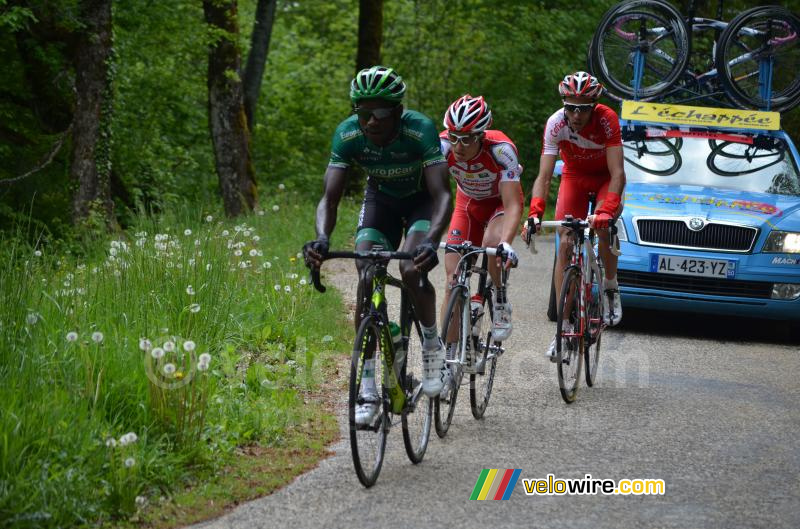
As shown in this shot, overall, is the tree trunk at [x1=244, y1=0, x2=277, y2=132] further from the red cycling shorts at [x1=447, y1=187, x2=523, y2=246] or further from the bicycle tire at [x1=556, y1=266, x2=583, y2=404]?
the bicycle tire at [x1=556, y1=266, x2=583, y2=404]

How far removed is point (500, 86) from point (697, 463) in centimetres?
1963

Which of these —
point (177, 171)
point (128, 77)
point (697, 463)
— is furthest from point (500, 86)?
point (697, 463)

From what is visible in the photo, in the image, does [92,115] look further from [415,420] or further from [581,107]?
[415,420]

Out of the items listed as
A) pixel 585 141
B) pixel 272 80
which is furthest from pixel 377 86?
pixel 272 80

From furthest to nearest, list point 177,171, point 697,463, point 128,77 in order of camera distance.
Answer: point 177,171
point 128,77
point 697,463

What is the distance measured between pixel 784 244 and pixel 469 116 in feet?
14.9

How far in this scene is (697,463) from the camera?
624 cm

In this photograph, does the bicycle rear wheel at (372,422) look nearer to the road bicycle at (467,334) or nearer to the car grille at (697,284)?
the road bicycle at (467,334)

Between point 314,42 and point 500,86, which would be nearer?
point 500,86

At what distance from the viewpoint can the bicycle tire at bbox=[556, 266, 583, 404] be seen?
24.6ft

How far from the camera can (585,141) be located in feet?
27.9

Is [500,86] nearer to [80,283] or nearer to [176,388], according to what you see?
[80,283]

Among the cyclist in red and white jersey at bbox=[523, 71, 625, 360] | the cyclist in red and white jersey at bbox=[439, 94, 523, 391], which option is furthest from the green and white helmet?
the cyclist in red and white jersey at bbox=[523, 71, 625, 360]

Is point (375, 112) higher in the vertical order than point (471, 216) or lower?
higher
